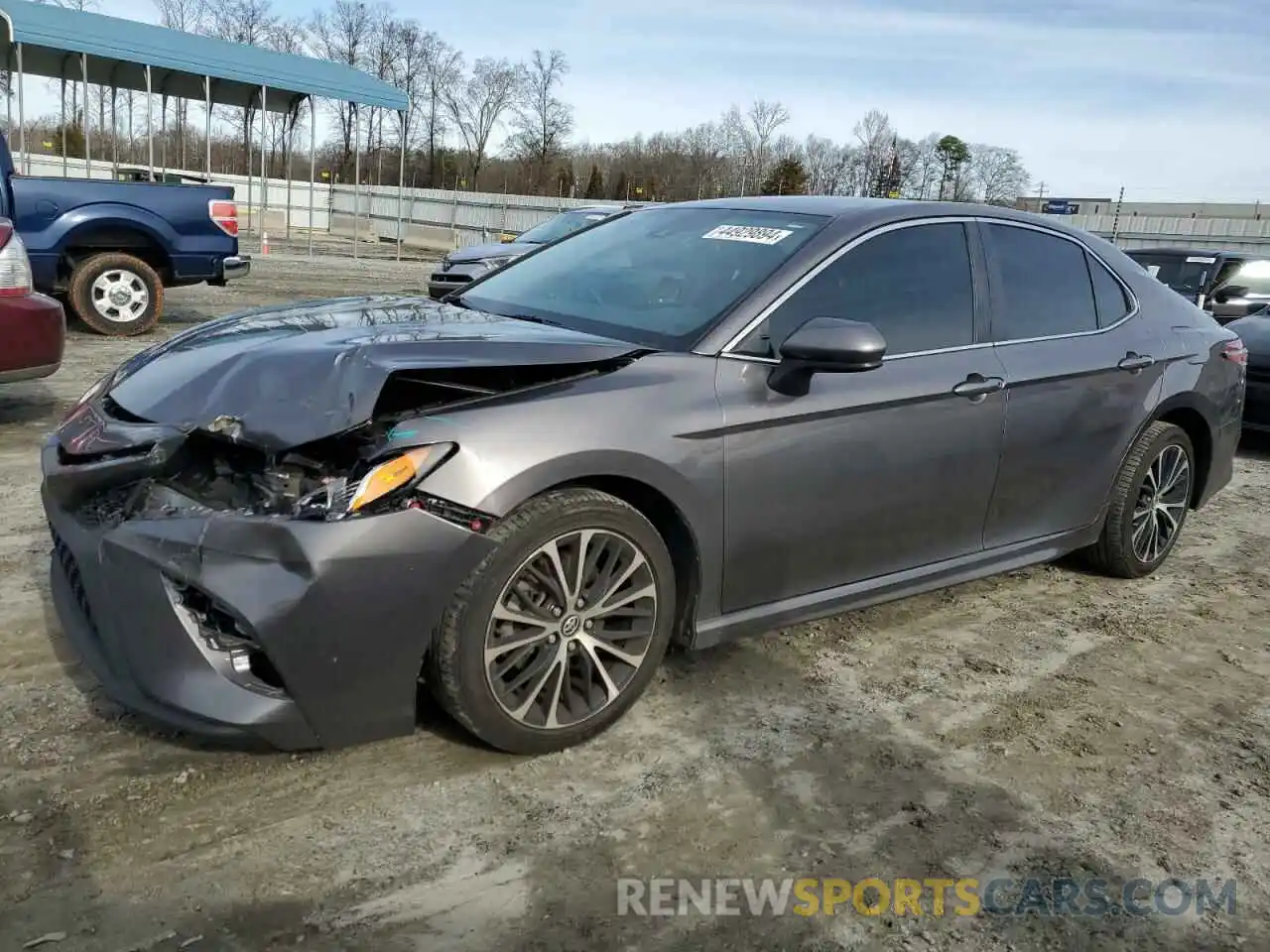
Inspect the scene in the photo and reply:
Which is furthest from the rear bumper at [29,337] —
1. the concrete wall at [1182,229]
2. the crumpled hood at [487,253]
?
the concrete wall at [1182,229]

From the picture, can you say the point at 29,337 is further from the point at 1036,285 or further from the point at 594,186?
the point at 594,186

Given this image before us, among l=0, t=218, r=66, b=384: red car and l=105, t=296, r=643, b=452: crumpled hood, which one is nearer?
l=105, t=296, r=643, b=452: crumpled hood

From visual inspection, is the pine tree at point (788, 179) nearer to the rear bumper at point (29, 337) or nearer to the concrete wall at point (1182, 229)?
the concrete wall at point (1182, 229)

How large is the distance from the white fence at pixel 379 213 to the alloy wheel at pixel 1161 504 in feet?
82.7

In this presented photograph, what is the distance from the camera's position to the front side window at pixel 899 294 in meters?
3.37

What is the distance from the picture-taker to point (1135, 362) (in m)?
4.46

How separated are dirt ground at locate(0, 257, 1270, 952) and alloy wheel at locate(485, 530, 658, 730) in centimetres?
19

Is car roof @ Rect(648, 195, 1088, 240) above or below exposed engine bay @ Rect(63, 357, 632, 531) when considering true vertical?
above

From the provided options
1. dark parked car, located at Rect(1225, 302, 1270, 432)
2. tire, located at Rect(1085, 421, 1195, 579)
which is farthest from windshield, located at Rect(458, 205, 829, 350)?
dark parked car, located at Rect(1225, 302, 1270, 432)

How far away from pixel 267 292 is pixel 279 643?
1380 cm

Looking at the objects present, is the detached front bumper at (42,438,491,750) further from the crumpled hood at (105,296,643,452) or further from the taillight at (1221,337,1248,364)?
the taillight at (1221,337,1248,364)

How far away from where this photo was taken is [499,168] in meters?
68.9

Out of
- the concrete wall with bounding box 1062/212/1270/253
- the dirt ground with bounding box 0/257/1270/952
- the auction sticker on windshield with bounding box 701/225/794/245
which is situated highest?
the concrete wall with bounding box 1062/212/1270/253

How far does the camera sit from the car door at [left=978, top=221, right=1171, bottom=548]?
3.98 meters
